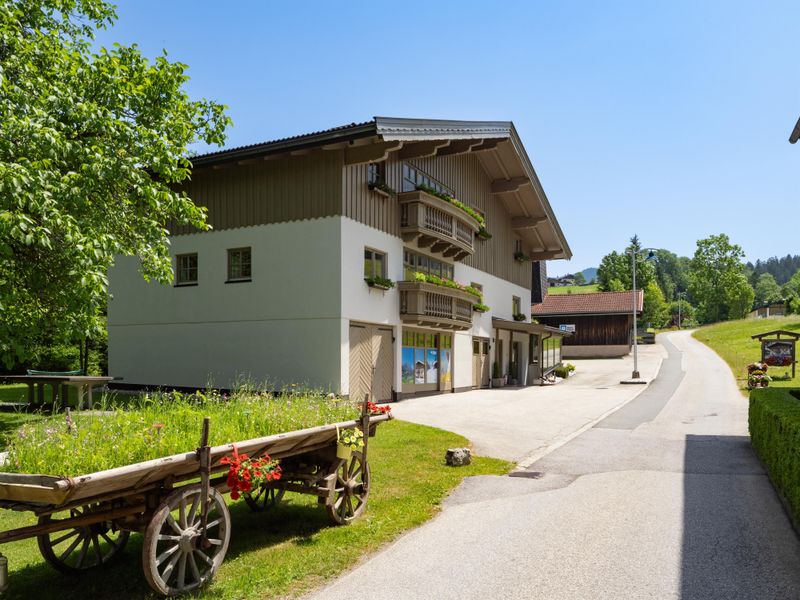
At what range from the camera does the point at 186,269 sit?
72.1 feet

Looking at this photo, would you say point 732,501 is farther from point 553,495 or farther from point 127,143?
point 127,143

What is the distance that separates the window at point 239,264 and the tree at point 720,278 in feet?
287

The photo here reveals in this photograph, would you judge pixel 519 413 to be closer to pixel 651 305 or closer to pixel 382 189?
pixel 382 189

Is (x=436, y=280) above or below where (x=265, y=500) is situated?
above

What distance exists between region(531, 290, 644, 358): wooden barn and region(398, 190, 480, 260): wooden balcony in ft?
101

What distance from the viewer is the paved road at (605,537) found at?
5.51 meters

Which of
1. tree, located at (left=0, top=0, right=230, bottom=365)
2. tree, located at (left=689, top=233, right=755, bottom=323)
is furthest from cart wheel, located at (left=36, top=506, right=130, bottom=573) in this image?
tree, located at (left=689, top=233, right=755, bottom=323)

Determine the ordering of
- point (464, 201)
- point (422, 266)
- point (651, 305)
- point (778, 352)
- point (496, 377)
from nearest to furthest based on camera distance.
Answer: point (422, 266) → point (464, 201) → point (496, 377) → point (778, 352) → point (651, 305)

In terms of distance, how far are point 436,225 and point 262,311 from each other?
7.22 m

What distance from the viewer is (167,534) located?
17.3ft

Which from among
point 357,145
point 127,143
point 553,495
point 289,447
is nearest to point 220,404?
point 289,447

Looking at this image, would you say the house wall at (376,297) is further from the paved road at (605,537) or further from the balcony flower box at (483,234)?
the paved road at (605,537)

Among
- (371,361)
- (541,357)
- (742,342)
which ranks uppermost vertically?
(742,342)

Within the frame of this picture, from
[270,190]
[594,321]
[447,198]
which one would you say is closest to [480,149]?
[447,198]
